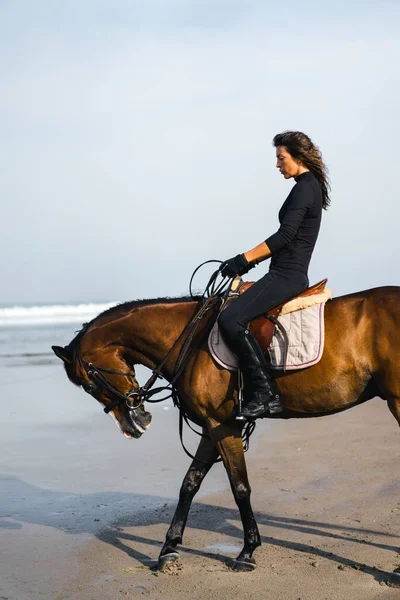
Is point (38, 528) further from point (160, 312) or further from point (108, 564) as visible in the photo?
point (160, 312)

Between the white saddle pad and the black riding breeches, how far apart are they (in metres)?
0.11

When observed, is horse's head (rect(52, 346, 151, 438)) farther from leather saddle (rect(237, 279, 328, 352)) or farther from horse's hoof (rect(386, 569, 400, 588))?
horse's hoof (rect(386, 569, 400, 588))

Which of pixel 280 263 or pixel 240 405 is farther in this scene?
pixel 280 263

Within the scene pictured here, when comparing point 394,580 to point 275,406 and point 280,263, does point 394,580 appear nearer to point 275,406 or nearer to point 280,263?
point 275,406

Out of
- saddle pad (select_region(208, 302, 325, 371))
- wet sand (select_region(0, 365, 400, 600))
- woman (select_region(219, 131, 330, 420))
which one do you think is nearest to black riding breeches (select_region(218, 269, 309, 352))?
woman (select_region(219, 131, 330, 420))

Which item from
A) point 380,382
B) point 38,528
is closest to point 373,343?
point 380,382

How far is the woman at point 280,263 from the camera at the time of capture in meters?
Answer: 5.55

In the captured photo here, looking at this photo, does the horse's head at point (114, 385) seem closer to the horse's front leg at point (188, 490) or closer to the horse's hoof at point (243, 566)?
the horse's front leg at point (188, 490)

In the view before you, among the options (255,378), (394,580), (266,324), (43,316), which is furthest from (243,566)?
(43,316)

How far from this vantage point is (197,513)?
7.36 meters

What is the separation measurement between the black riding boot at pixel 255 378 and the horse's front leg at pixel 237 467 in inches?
13.7

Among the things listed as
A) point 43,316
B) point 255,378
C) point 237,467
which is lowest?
point 237,467

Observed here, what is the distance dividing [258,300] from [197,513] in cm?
273

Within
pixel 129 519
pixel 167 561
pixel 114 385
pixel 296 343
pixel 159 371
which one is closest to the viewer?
pixel 296 343
